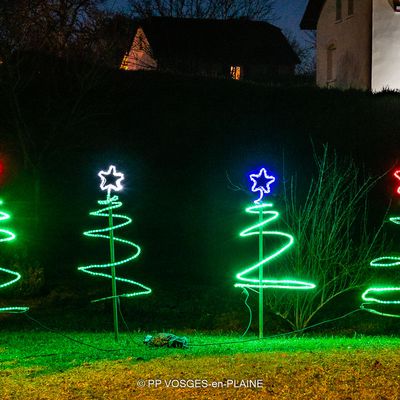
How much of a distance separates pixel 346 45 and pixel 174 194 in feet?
52.8

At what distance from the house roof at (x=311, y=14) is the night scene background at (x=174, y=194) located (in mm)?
14826

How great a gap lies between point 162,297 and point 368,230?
6042mm

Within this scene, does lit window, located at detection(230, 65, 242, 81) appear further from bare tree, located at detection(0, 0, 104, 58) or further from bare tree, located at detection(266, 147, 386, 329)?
bare tree, located at detection(266, 147, 386, 329)

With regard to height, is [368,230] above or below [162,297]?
above

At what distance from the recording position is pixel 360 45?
31.7 meters

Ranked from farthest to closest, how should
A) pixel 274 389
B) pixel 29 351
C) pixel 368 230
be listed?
pixel 368 230, pixel 29 351, pixel 274 389

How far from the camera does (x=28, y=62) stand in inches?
782

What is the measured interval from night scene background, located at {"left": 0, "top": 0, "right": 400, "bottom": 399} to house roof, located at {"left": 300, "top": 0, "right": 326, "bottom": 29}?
14826mm

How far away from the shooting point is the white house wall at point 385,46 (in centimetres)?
3039

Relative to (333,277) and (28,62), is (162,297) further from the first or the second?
(28,62)

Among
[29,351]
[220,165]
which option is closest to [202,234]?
[220,165]

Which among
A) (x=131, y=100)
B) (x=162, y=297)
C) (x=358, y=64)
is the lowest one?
(x=162, y=297)

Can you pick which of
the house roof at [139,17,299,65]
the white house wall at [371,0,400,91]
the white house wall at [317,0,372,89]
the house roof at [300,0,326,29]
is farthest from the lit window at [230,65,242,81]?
the white house wall at [371,0,400,91]

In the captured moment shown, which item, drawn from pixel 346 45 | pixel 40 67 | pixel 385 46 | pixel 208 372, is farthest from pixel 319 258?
pixel 346 45
